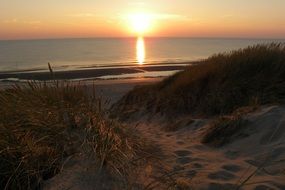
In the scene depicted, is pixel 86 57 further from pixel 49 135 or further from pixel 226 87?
pixel 49 135

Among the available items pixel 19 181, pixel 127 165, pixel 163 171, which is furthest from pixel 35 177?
pixel 163 171

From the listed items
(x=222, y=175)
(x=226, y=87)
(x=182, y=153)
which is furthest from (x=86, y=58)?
(x=222, y=175)

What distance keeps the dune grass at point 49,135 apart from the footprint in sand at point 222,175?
0.89 meters

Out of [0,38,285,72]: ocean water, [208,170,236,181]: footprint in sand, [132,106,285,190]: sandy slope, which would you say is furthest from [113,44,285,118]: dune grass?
[0,38,285,72]: ocean water

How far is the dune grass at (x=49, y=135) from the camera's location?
4172 mm

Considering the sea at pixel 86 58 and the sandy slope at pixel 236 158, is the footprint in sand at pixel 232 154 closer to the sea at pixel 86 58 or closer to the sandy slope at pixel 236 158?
the sandy slope at pixel 236 158

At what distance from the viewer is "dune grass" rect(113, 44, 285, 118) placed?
8070 millimetres

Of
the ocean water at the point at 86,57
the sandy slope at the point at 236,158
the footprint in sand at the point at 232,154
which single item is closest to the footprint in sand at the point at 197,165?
the sandy slope at the point at 236,158

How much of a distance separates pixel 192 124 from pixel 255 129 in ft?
6.36

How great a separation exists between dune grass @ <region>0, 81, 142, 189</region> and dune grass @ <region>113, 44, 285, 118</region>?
3188mm

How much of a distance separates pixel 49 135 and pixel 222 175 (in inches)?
76.4

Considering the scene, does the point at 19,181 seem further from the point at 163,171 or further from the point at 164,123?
the point at 164,123

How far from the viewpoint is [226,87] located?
28.8ft

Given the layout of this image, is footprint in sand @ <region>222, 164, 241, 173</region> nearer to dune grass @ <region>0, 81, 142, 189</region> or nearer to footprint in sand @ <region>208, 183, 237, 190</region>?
footprint in sand @ <region>208, 183, 237, 190</region>
